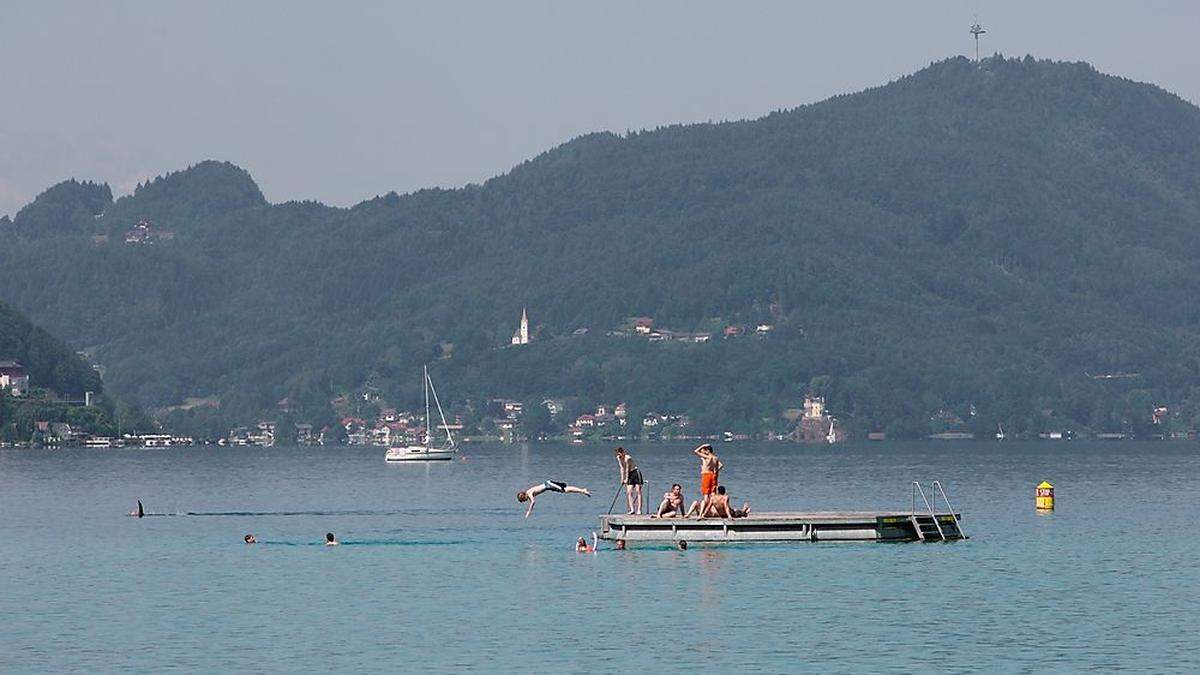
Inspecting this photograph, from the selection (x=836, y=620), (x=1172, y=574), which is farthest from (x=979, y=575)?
(x=836, y=620)

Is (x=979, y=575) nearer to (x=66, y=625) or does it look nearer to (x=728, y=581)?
(x=728, y=581)

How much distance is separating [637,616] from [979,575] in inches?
648

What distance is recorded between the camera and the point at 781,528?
83.9m

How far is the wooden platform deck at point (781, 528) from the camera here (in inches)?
3268

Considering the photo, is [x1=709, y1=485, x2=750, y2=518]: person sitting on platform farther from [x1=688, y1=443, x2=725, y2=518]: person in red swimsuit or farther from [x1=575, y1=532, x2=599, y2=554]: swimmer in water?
[x1=575, y1=532, x2=599, y2=554]: swimmer in water

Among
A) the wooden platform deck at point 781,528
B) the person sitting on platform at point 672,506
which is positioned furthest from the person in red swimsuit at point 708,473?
the wooden platform deck at point 781,528

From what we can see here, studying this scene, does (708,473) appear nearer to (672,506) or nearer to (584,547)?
(672,506)

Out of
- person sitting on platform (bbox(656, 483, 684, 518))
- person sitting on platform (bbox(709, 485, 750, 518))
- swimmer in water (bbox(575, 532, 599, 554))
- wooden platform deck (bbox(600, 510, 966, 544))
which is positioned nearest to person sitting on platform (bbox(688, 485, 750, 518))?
person sitting on platform (bbox(709, 485, 750, 518))

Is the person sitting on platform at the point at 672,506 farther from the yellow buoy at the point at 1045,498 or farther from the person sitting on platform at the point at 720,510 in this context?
the yellow buoy at the point at 1045,498

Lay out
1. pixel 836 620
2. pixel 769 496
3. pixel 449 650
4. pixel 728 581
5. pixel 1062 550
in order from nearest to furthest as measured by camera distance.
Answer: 1. pixel 449 650
2. pixel 836 620
3. pixel 728 581
4. pixel 1062 550
5. pixel 769 496

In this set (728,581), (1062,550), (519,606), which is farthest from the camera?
(1062,550)

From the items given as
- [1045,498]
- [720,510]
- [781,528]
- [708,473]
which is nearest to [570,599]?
[708,473]

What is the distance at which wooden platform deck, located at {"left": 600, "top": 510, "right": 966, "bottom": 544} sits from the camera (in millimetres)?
83000

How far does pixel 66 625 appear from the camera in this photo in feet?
211
